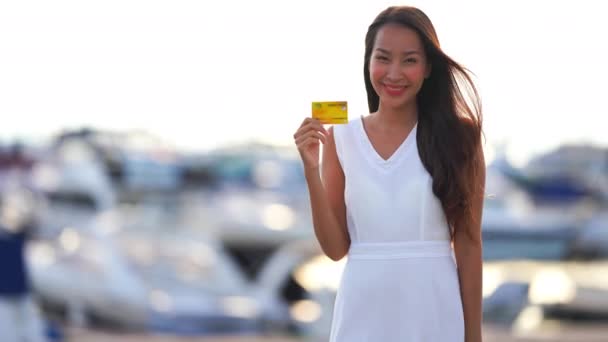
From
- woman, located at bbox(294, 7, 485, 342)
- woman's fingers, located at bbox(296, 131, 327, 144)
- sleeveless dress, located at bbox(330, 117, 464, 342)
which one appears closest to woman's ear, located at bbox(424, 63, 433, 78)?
woman, located at bbox(294, 7, 485, 342)

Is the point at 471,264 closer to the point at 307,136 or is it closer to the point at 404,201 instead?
the point at 404,201

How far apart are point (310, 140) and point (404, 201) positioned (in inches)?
10.9

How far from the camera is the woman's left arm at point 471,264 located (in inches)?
123

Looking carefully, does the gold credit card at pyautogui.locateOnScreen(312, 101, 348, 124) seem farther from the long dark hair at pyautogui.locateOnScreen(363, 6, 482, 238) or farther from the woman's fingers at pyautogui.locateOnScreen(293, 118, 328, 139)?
the long dark hair at pyautogui.locateOnScreen(363, 6, 482, 238)

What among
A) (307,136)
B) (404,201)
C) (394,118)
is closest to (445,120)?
(394,118)

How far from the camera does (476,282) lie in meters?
3.12

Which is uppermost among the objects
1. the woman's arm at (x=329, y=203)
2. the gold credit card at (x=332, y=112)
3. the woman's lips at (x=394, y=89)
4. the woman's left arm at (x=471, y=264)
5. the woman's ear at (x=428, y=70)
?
the woman's ear at (x=428, y=70)

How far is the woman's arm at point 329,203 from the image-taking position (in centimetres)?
308

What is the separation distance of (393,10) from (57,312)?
16.4 m

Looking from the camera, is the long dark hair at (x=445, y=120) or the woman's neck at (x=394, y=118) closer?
the long dark hair at (x=445, y=120)

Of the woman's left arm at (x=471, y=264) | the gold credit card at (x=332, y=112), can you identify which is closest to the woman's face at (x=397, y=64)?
the gold credit card at (x=332, y=112)

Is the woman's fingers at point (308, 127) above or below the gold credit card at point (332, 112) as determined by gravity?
below

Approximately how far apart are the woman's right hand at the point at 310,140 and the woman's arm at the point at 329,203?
0.08 ft

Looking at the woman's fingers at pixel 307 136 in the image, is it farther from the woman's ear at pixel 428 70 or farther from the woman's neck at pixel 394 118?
the woman's ear at pixel 428 70
